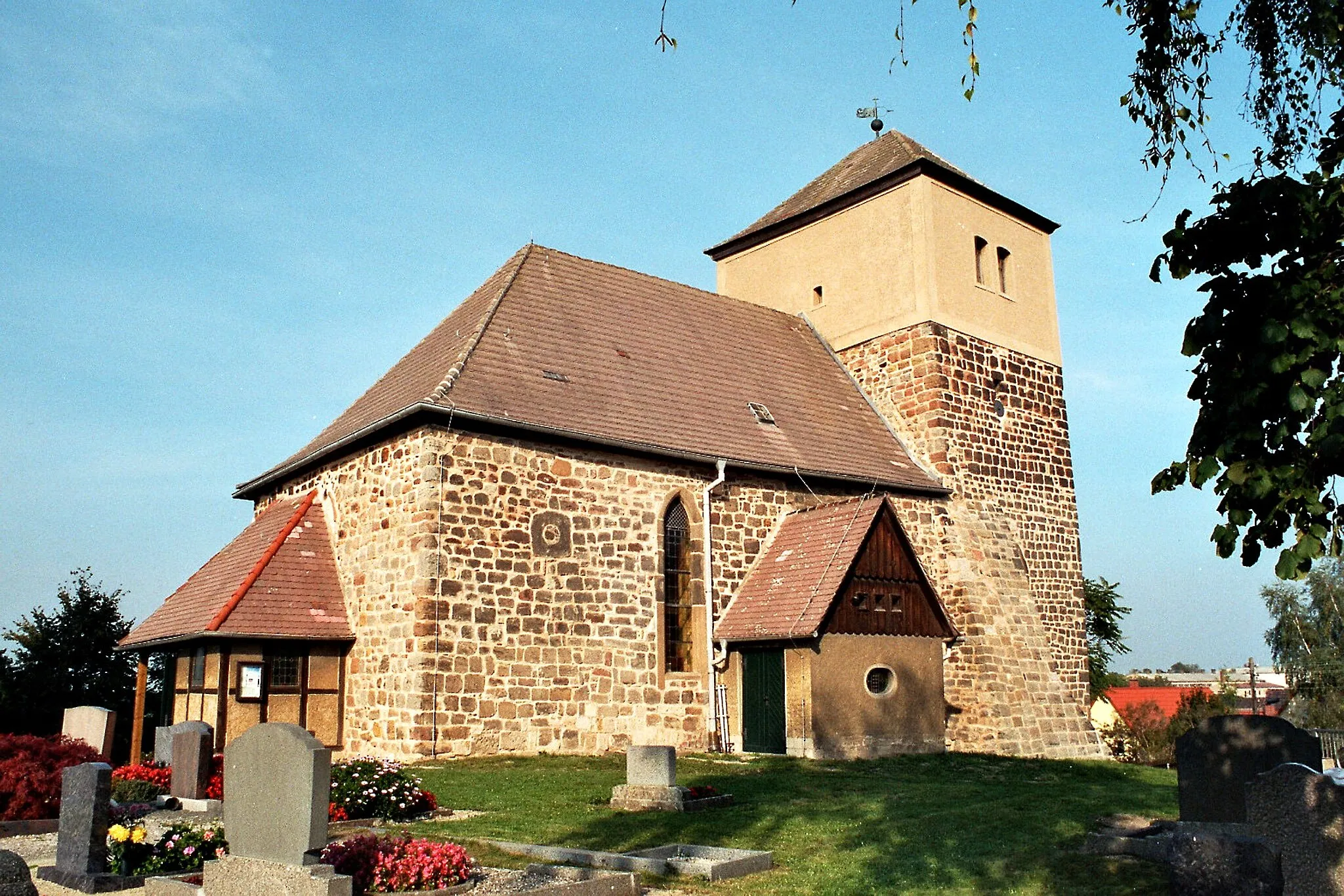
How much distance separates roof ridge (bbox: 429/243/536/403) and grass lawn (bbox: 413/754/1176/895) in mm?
5150

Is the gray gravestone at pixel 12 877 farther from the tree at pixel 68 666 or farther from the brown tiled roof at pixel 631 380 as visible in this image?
the tree at pixel 68 666

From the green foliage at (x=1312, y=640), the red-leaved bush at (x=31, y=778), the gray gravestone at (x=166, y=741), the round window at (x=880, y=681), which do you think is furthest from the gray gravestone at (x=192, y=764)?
the green foliage at (x=1312, y=640)

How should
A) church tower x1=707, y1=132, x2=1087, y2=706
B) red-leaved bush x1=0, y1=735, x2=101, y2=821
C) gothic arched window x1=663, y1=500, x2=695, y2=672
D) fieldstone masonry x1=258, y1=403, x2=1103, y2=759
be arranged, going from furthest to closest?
church tower x1=707, y1=132, x2=1087, y2=706, gothic arched window x1=663, y1=500, x2=695, y2=672, fieldstone masonry x1=258, y1=403, x2=1103, y2=759, red-leaved bush x1=0, y1=735, x2=101, y2=821

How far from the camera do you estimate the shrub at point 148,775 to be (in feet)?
41.0

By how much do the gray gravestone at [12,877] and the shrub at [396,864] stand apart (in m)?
1.75

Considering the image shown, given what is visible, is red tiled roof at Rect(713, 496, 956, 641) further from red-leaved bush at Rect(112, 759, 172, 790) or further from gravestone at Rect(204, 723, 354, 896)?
gravestone at Rect(204, 723, 354, 896)

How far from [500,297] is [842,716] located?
8761mm

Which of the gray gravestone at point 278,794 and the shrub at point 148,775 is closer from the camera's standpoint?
the gray gravestone at point 278,794

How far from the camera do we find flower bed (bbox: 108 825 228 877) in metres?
9.01

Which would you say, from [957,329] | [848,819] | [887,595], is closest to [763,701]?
[887,595]

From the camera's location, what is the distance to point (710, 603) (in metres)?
18.4

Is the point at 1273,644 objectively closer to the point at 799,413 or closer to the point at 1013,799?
the point at 799,413

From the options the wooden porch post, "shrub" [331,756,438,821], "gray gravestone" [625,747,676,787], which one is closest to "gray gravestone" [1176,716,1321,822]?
"gray gravestone" [625,747,676,787]

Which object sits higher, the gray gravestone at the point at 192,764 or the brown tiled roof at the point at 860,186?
the brown tiled roof at the point at 860,186
